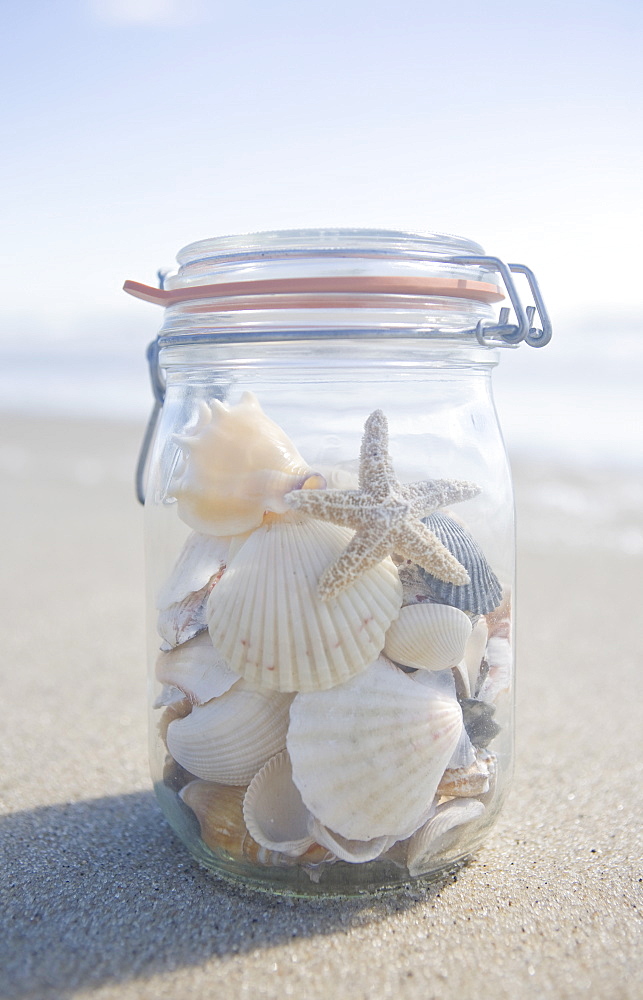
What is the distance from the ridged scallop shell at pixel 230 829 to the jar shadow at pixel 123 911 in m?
0.07

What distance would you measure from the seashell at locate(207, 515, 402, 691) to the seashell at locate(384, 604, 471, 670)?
23 mm

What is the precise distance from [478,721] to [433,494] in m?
0.35

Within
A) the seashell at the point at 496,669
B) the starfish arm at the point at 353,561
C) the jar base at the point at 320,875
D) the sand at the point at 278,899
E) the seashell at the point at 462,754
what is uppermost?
the starfish arm at the point at 353,561

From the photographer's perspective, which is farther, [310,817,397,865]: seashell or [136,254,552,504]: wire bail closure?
[136,254,552,504]: wire bail closure

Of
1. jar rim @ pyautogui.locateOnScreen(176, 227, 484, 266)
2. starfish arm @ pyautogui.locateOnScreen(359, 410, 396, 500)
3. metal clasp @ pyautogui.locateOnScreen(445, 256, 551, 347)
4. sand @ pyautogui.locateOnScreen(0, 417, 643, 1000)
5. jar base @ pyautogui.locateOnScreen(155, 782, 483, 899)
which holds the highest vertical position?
jar rim @ pyautogui.locateOnScreen(176, 227, 484, 266)

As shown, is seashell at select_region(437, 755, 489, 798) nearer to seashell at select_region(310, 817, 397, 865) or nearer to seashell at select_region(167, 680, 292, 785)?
seashell at select_region(310, 817, 397, 865)

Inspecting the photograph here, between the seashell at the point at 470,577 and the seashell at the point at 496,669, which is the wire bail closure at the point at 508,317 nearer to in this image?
the seashell at the point at 470,577

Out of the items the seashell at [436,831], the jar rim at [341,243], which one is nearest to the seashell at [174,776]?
the seashell at [436,831]

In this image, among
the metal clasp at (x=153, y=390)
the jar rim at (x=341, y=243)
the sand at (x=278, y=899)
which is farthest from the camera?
the metal clasp at (x=153, y=390)

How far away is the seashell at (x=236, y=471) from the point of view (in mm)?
1280

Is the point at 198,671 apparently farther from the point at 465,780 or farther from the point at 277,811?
the point at 465,780

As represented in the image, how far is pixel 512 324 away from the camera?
1.42m

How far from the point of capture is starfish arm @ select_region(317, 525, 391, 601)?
3.89 ft

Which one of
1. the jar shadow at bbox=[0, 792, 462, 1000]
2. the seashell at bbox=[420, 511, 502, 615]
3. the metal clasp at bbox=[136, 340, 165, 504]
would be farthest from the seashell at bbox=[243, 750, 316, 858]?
the metal clasp at bbox=[136, 340, 165, 504]
